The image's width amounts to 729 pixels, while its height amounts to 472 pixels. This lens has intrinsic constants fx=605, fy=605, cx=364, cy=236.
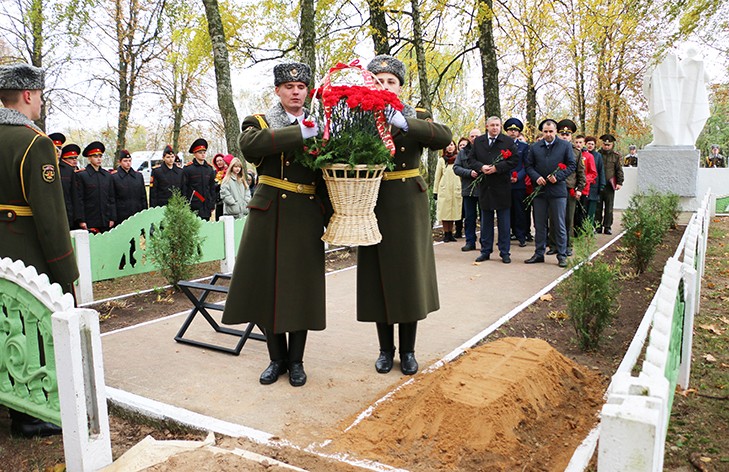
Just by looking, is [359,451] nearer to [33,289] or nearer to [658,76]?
[33,289]

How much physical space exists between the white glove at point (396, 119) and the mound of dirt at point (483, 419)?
5.29 feet

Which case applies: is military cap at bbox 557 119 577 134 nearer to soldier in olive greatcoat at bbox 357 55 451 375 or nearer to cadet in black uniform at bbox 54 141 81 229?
soldier in olive greatcoat at bbox 357 55 451 375

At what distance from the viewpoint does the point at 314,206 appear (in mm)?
→ 4109

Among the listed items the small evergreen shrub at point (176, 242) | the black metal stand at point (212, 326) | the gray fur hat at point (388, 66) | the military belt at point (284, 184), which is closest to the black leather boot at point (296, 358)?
the black metal stand at point (212, 326)

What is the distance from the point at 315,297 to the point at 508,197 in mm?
5667

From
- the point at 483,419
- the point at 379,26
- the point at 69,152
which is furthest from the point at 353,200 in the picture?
the point at 379,26

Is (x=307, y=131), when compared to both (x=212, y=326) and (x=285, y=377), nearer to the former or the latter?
(x=285, y=377)

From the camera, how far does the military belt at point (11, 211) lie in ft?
12.1

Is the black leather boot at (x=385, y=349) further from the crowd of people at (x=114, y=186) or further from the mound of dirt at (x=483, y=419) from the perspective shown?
the crowd of people at (x=114, y=186)

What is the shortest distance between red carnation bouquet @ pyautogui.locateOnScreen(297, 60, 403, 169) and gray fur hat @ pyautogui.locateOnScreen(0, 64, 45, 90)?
5.49ft

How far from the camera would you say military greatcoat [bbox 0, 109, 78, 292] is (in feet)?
11.8

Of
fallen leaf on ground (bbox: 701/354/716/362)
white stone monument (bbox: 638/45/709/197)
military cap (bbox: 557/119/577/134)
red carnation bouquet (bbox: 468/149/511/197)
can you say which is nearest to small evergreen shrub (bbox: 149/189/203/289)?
red carnation bouquet (bbox: 468/149/511/197)

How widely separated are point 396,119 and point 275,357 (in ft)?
6.15

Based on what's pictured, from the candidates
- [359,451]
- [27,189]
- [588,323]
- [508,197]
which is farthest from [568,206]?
[27,189]
